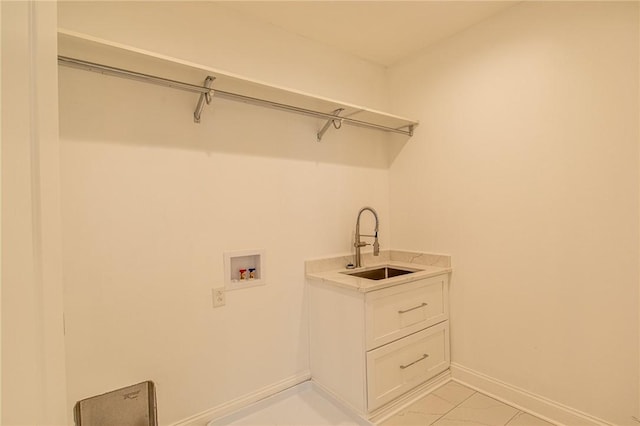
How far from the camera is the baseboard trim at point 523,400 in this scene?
5.14 ft

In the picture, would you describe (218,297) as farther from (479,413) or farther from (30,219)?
(479,413)

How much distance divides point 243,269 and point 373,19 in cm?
170

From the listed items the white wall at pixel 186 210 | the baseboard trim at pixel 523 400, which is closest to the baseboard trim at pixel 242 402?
the white wall at pixel 186 210

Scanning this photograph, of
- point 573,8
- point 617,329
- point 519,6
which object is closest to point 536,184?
point 617,329

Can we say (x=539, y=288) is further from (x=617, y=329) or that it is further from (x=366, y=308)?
(x=366, y=308)

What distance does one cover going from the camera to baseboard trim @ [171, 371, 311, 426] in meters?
1.60

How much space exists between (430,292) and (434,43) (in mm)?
1711

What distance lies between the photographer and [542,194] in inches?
66.2

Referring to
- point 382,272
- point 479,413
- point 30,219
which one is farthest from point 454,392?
point 30,219

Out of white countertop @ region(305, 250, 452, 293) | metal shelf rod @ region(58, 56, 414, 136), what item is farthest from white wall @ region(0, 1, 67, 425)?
white countertop @ region(305, 250, 452, 293)

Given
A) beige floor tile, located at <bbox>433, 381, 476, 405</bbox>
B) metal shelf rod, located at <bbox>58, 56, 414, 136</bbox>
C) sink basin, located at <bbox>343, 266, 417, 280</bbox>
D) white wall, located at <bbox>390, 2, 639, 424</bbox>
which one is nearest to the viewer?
metal shelf rod, located at <bbox>58, 56, 414, 136</bbox>

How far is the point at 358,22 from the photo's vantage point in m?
1.93

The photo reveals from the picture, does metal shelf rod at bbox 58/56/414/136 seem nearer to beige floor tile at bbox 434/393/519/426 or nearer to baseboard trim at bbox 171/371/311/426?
baseboard trim at bbox 171/371/311/426

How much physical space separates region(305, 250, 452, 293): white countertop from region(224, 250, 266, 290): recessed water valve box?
334mm
